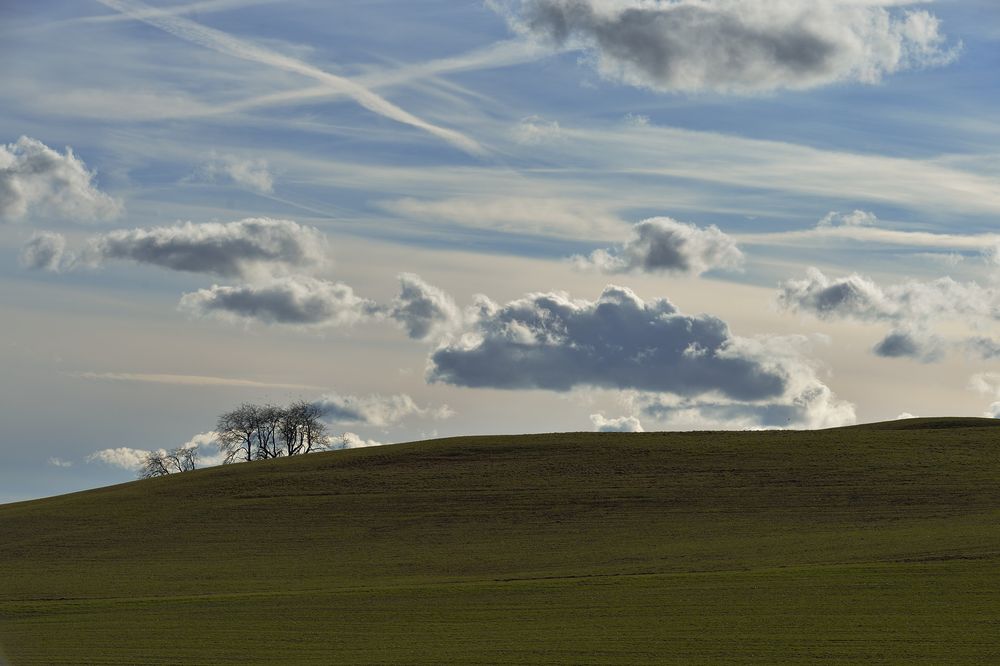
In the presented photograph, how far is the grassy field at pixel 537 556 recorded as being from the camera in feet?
90.9

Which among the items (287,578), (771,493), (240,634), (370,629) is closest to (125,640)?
(240,634)

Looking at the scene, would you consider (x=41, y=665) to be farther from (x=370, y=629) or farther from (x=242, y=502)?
(x=242, y=502)

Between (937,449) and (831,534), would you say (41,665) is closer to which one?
(831,534)

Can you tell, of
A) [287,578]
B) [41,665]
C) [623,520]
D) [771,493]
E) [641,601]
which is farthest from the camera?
[771,493]

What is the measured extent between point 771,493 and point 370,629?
28.3 m

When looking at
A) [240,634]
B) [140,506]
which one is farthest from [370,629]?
[140,506]

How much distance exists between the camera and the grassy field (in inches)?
1091

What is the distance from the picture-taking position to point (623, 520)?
4944 centimetres

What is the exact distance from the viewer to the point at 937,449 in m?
62.5

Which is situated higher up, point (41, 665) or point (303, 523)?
point (303, 523)

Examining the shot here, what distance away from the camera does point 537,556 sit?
42.3 meters

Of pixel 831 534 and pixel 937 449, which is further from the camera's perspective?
pixel 937 449

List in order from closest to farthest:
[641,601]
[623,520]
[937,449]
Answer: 1. [641,601]
2. [623,520]
3. [937,449]

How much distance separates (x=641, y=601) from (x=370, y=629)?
7.72 metres
